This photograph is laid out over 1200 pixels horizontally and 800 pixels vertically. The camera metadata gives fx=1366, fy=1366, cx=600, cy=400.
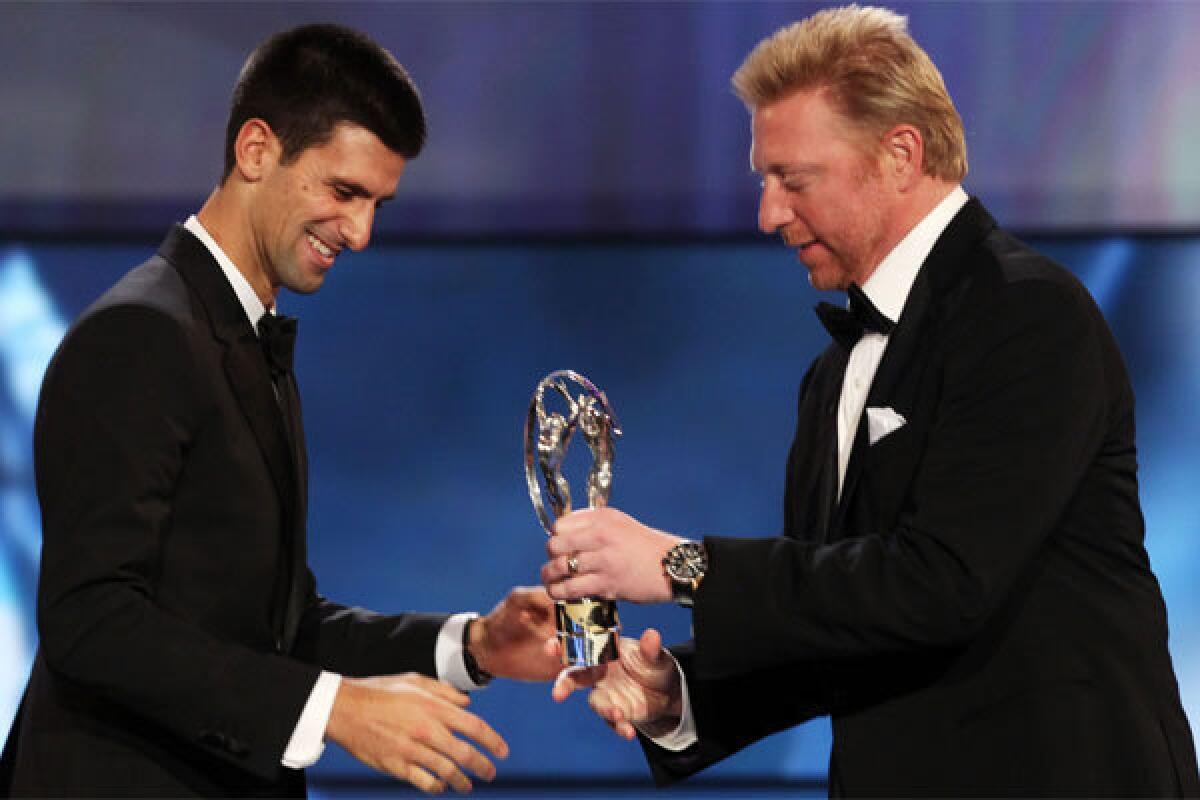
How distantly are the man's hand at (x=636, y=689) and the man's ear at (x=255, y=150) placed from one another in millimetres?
934

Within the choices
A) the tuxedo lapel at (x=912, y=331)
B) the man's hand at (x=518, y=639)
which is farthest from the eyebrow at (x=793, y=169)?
the man's hand at (x=518, y=639)

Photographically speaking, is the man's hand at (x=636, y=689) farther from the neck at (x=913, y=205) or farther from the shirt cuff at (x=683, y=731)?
the neck at (x=913, y=205)

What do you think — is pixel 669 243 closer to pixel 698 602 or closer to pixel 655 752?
pixel 655 752

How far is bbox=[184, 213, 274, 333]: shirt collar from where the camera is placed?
2.07 metres

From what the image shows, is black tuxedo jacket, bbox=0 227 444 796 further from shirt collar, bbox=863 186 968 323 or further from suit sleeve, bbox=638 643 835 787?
shirt collar, bbox=863 186 968 323

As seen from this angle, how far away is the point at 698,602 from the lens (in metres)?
1.85

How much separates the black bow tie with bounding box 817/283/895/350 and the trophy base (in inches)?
22.0

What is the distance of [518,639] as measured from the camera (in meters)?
2.40

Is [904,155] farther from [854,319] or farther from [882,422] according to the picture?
[882,422]

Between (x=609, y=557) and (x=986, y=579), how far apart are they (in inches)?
20.2

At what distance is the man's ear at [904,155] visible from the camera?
6.89ft

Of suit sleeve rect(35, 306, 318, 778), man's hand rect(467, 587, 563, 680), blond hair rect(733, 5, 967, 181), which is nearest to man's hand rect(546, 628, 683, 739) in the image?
man's hand rect(467, 587, 563, 680)

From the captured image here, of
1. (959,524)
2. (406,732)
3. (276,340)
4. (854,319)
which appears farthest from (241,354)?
(959,524)

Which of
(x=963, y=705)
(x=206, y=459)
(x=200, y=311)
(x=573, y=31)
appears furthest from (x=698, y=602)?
(x=573, y=31)
